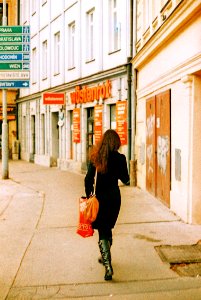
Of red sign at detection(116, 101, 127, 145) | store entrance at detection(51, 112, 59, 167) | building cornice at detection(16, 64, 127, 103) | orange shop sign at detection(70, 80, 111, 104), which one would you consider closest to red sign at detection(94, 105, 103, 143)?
orange shop sign at detection(70, 80, 111, 104)

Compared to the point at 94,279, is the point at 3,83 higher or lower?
higher

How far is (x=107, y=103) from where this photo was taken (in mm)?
17062

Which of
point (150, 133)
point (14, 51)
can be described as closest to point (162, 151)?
point (150, 133)

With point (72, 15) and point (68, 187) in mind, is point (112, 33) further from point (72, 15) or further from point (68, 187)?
point (68, 187)

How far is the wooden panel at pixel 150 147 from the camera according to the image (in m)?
11.8

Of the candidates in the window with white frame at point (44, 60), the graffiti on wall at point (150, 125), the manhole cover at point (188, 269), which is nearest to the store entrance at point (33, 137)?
the window with white frame at point (44, 60)

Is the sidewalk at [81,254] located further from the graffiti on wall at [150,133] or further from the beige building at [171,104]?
the graffiti on wall at [150,133]

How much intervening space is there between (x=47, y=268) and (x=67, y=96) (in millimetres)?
15714

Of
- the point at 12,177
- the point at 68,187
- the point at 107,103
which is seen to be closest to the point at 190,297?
the point at 68,187

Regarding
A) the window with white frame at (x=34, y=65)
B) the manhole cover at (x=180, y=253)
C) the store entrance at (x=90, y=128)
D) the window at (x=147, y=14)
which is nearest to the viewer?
the manhole cover at (x=180, y=253)

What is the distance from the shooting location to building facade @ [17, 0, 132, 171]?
15.9 meters

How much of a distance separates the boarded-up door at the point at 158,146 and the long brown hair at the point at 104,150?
15.0ft

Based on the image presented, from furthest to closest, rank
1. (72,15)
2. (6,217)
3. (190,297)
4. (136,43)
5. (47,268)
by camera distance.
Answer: (72,15) → (136,43) → (6,217) → (47,268) → (190,297)

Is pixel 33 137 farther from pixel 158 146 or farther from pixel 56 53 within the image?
pixel 158 146
